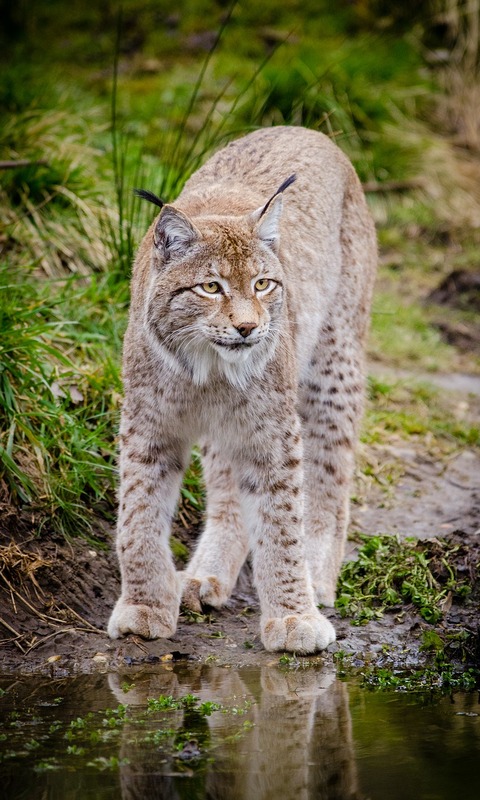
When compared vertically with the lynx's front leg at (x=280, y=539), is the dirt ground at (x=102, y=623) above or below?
below

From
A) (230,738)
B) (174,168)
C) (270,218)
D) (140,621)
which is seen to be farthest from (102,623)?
(174,168)

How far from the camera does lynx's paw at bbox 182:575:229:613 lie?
4.68 metres

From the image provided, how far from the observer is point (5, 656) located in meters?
4.16

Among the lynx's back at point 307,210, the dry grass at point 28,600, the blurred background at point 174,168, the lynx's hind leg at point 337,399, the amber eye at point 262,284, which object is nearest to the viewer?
the amber eye at point 262,284

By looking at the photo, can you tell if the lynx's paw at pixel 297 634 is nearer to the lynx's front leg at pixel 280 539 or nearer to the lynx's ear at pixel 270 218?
the lynx's front leg at pixel 280 539

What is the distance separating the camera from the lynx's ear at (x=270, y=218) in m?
4.13

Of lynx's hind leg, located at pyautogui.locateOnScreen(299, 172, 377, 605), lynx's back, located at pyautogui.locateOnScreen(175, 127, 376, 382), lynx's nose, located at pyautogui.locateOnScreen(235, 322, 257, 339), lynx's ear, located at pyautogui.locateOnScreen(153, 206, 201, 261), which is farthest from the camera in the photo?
lynx's hind leg, located at pyautogui.locateOnScreen(299, 172, 377, 605)

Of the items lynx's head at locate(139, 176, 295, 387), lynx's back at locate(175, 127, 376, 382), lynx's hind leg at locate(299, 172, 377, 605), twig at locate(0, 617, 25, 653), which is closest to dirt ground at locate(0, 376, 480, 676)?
twig at locate(0, 617, 25, 653)

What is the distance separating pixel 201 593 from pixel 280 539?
1.94 ft

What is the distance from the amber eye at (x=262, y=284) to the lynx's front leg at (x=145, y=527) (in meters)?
0.65

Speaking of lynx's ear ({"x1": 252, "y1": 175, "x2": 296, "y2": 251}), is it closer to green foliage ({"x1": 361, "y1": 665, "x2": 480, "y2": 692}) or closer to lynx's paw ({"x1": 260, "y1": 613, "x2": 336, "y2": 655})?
lynx's paw ({"x1": 260, "y1": 613, "x2": 336, "y2": 655})

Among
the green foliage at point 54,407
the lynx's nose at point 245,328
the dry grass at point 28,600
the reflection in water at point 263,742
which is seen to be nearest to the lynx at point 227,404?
the lynx's nose at point 245,328

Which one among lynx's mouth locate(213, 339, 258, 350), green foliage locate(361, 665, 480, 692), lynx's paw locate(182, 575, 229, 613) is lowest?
green foliage locate(361, 665, 480, 692)

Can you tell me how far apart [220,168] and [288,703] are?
8.72ft
